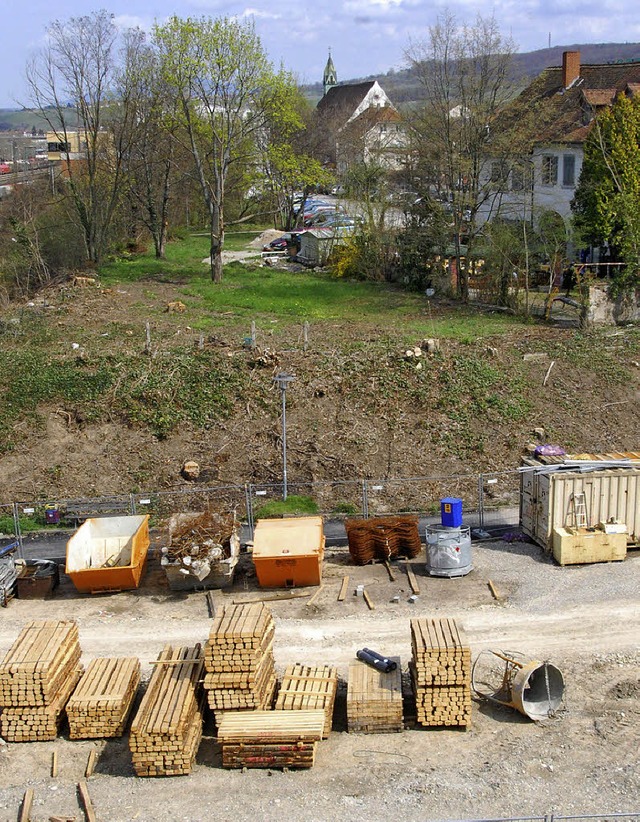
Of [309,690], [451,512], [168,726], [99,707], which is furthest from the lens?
[451,512]

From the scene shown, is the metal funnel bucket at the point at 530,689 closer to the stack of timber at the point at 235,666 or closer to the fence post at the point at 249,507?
the stack of timber at the point at 235,666

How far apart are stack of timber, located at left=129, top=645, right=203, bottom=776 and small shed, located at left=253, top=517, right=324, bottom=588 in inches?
171

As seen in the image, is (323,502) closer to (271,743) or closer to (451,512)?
(451,512)

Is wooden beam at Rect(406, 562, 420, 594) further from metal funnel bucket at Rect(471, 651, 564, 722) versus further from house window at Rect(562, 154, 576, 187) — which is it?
house window at Rect(562, 154, 576, 187)

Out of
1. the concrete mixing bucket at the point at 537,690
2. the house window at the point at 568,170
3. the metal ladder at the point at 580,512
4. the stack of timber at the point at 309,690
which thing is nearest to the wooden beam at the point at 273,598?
the stack of timber at the point at 309,690

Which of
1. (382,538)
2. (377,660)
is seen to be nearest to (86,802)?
(377,660)

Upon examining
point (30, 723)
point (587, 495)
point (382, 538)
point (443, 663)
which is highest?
point (587, 495)

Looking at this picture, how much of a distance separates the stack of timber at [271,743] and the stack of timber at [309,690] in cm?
53

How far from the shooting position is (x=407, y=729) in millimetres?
14117

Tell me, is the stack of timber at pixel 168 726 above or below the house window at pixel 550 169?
below

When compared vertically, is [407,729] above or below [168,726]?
below

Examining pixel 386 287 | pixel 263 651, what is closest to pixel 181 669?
pixel 263 651

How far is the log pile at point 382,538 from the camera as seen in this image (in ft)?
65.0

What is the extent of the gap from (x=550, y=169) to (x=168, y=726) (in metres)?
34.1
